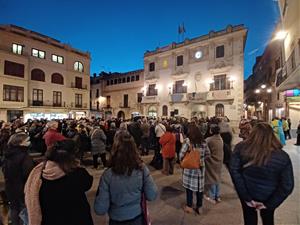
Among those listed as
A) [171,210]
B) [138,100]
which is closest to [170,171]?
[171,210]

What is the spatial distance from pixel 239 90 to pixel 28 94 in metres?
25.4

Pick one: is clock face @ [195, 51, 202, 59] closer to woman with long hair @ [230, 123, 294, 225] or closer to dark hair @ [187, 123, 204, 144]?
dark hair @ [187, 123, 204, 144]

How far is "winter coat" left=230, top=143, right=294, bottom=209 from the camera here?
2.32m

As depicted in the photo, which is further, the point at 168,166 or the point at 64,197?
the point at 168,166

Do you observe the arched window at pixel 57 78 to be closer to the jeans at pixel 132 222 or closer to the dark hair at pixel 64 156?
the dark hair at pixel 64 156

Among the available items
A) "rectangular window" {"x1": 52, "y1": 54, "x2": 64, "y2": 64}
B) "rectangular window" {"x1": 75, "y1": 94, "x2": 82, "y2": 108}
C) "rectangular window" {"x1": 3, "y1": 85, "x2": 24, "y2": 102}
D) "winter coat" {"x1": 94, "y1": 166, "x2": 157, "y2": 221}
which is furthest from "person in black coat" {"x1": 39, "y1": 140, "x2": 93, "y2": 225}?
"rectangular window" {"x1": 75, "y1": 94, "x2": 82, "y2": 108}

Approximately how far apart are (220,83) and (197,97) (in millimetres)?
3181

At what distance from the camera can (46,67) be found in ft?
91.2

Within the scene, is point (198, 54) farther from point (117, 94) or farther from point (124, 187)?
point (124, 187)

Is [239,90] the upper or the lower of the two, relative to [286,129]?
upper

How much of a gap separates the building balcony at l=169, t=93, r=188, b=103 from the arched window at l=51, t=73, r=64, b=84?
1563cm

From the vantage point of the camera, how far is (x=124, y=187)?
2123mm

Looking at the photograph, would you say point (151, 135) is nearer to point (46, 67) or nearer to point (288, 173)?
point (288, 173)

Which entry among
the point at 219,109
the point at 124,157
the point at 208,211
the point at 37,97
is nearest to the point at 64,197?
the point at 124,157
